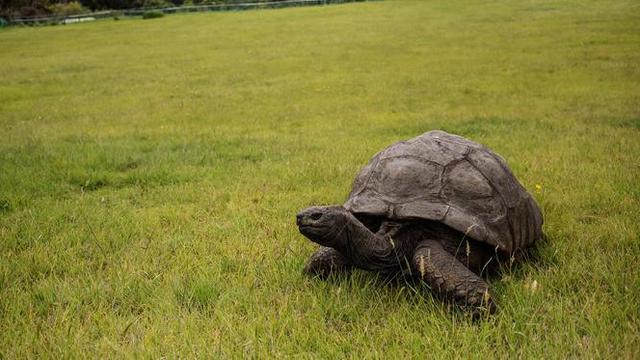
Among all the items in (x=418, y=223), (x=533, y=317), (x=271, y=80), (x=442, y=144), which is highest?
(x=442, y=144)

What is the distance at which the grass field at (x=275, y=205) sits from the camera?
10.3 ft

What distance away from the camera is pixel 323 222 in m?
3.04

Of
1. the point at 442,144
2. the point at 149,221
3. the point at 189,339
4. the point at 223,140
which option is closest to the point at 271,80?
the point at 223,140

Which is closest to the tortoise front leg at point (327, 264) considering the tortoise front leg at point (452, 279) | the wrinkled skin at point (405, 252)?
the wrinkled skin at point (405, 252)

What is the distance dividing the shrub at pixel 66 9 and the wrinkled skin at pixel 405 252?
72168 mm

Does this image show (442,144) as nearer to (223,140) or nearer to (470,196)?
(470,196)

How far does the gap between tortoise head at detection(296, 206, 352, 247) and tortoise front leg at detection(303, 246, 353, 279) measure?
0.64m

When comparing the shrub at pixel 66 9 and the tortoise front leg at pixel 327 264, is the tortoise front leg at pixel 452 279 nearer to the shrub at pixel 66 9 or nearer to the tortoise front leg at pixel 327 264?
the tortoise front leg at pixel 327 264

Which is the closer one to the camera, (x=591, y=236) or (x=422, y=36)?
(x=591, y=236)

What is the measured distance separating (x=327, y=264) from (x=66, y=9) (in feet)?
246

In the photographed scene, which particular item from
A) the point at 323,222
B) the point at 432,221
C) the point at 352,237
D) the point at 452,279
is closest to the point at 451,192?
the point at 432,221

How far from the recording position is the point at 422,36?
93.0 feet

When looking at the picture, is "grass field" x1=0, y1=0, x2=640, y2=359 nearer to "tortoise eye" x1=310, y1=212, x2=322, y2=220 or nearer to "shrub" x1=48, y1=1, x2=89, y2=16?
"tortoise eye" x1=310, y1=212, x2=322, y2=220

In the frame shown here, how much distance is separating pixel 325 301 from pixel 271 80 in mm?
14762
